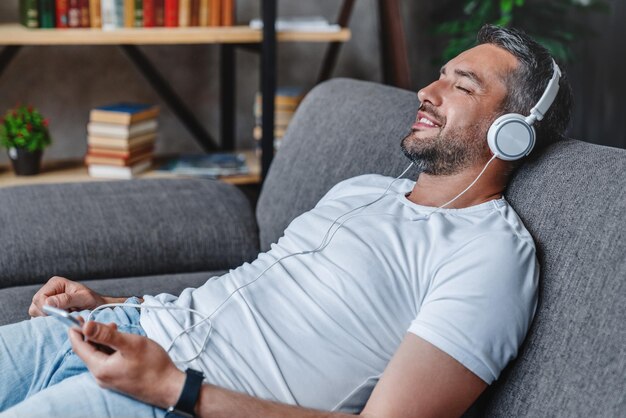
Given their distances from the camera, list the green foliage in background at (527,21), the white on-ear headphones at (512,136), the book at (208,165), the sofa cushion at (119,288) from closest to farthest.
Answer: the white on-ear headphones at (512,136)
the sofa cushion at (119,288)
the book at (208,165)
the green foliage in background at (527,21)

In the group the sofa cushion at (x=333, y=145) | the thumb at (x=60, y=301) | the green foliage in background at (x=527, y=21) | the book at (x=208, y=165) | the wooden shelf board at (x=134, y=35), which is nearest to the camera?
the thumb at (x=60, y=301)

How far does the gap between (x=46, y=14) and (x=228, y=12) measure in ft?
1.85

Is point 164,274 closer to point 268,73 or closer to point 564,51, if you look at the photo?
point 268,73

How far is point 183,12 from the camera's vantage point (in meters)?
2.67

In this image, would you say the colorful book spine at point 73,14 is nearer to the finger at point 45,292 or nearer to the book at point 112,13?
the book at point 112,13

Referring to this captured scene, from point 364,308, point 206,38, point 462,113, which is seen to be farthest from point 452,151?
point 206,38

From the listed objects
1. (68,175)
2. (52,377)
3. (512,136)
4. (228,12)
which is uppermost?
(512,136)

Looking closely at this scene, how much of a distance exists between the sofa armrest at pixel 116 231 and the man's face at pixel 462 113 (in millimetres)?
671

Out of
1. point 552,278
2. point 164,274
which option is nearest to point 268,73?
point 164,274

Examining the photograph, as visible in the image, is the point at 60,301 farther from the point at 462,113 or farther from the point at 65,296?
the point at 462,113

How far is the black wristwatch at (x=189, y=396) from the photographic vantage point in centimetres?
104

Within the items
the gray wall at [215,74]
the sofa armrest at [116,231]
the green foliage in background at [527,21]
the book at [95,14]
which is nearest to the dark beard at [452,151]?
the sofa armrest at [116,231]

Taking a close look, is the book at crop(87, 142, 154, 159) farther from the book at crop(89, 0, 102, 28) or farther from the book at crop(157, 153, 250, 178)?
the book at crop(89, 0, 102, 28)

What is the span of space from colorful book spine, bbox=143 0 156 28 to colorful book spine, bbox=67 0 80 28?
20 cm
